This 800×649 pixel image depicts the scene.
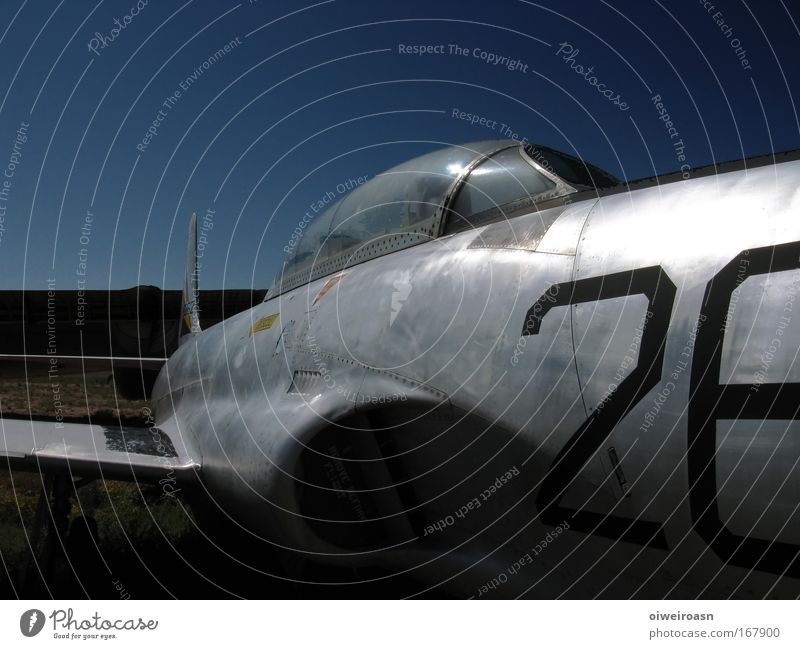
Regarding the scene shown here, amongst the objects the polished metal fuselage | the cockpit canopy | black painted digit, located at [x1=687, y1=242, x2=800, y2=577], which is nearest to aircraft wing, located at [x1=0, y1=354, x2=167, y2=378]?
the cockpit canopy

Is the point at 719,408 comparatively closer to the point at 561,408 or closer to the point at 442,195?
the point at 561,408

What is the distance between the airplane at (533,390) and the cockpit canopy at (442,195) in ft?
0.06

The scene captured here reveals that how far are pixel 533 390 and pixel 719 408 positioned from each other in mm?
724

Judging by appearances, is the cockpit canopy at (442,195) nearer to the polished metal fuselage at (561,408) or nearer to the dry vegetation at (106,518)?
the polished metal fuselage at (561,408)

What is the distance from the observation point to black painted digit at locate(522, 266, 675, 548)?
225cm

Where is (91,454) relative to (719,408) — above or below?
below

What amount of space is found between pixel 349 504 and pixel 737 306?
8.12 ft

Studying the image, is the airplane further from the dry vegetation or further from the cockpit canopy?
the dry vegetation

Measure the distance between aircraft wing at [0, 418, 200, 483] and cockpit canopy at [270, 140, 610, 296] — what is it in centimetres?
202

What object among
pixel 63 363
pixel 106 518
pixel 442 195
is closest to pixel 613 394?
pixel 442 195

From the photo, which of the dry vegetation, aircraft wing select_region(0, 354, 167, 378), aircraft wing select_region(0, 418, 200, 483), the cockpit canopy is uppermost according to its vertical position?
the cockpit canopy

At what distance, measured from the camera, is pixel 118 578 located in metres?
5.57

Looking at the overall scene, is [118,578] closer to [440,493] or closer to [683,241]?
[440,493]

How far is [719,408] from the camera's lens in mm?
2072
